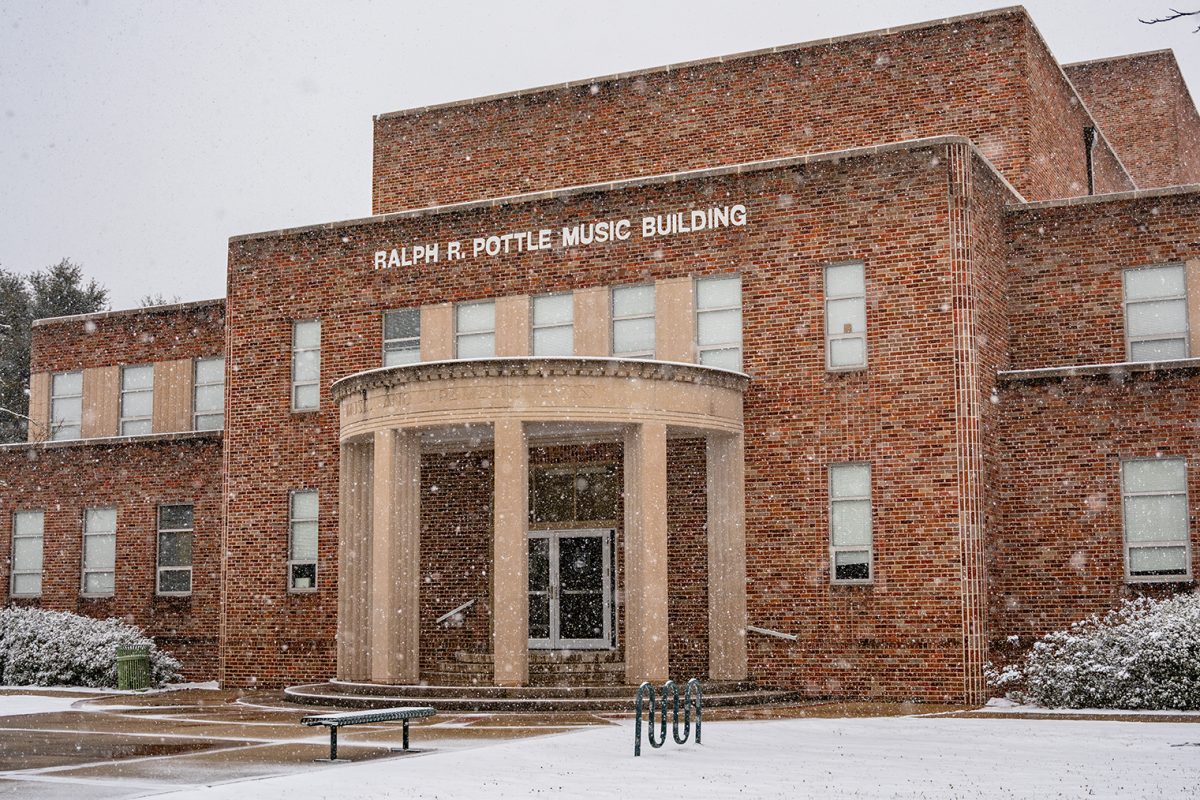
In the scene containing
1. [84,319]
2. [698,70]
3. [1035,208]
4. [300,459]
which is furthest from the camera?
[84,319]

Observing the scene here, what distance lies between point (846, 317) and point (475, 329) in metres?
6.69

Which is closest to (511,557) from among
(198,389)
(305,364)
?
(305,364)

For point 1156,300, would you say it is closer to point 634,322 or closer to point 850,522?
point 850,522

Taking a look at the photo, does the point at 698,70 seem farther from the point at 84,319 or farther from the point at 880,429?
the point at 84,319

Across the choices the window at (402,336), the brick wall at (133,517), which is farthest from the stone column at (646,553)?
the brick wall at (133,517)

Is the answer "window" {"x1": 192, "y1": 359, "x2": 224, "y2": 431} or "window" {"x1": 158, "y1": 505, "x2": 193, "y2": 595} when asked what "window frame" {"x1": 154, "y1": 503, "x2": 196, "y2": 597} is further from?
"window" {"x1": 192, "y1": 359, "x2": 224, "y2": 431}

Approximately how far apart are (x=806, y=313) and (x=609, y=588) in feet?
19.3

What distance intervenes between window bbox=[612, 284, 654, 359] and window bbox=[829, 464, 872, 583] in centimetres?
388

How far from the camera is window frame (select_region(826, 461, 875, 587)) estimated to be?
2247 centimetres

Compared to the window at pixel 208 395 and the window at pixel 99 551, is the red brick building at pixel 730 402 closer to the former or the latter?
the window at pixel 99 551

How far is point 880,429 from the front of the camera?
22.7 meters

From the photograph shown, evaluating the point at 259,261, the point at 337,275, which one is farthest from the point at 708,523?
the point at 259,261

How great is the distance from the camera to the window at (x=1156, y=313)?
77.6ft

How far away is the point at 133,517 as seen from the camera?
1198 inches
